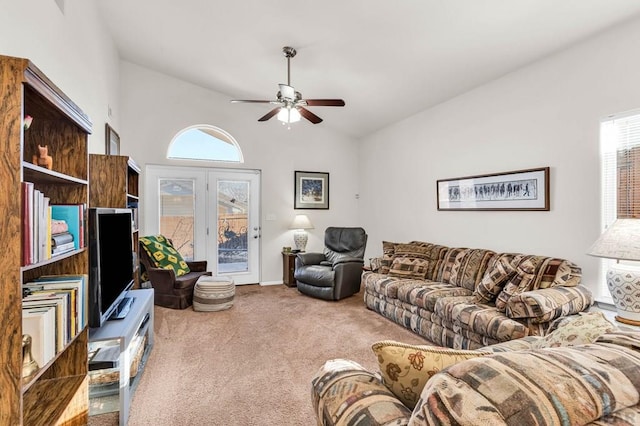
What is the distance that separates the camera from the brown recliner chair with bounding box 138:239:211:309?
4129 millimetres

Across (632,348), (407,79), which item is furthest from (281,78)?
(632,348)

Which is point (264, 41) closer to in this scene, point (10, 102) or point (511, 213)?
point (10, 102)

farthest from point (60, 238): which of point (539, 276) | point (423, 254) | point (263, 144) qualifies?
point (263, 144)

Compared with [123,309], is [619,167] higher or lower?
higher

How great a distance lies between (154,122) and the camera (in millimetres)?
4941

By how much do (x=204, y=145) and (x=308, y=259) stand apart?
253 cm

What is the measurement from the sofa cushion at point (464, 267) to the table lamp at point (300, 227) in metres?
2.48

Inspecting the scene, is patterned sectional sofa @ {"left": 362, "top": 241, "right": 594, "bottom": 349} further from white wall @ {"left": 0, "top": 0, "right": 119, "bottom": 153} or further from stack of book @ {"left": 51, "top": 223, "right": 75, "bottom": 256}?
white wall @ {"left": 0, "top": 0, "right": 119, "bottom": 153}

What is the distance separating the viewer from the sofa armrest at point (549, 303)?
91.3 inches

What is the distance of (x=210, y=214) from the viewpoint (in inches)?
209

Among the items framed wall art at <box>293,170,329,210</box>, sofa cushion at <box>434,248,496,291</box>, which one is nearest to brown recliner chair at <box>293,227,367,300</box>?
framed wall art at <box>293,170,329,210</box>

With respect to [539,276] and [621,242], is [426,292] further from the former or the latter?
[621,242]

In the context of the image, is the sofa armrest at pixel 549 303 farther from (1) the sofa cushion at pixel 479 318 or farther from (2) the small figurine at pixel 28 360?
(2) the small figurine at pixel 28 360

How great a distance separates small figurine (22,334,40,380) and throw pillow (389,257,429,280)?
3372 millimetres
